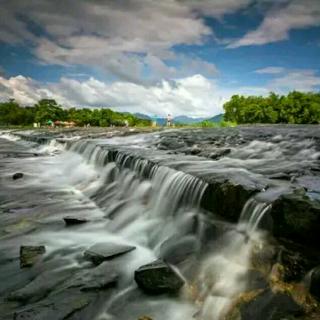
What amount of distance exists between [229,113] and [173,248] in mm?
121870

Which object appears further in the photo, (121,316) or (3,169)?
(3,169)

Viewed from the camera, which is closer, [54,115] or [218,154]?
[218,154]

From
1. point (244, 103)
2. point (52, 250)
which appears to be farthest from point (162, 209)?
point (244, 103)

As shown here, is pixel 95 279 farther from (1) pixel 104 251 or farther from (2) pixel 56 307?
(1) pixel 104 251

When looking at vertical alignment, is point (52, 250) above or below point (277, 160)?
below

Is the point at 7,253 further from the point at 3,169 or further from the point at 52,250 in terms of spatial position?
the point at 3,169

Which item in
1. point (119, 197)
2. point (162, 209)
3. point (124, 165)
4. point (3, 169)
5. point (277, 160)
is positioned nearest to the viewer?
point (162, 209)

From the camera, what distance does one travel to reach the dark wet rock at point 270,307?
471 centimetres

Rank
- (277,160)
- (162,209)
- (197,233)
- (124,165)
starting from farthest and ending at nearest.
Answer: (124,165), (277,160), (162,209), (197,233)

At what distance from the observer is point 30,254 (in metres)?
7.58

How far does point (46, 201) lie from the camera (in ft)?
41.4

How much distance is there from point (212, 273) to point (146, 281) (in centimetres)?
105

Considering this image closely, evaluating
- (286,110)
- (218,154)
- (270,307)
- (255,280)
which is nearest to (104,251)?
(255,280)

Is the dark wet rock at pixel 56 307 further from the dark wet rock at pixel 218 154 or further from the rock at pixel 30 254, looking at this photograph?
the dark wet rock at pixel 218 154
